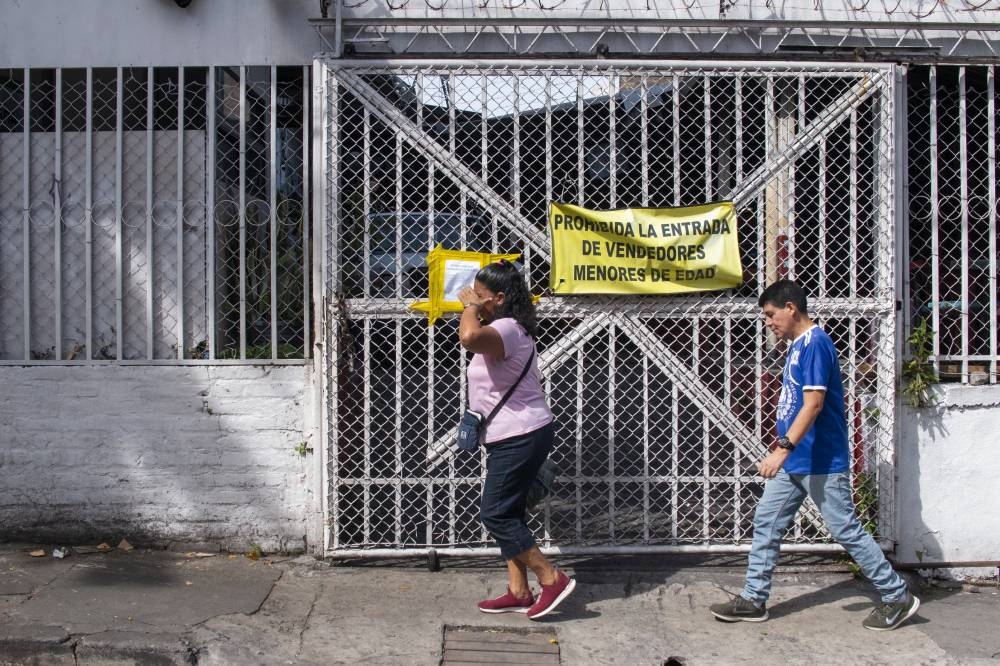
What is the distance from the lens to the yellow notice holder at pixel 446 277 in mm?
5105

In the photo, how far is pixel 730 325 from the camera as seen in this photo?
17.3ft

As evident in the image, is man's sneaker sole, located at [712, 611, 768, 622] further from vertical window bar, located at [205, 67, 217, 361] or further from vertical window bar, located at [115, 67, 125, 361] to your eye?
vertical window bar, located at [115, 67, 125, 361]

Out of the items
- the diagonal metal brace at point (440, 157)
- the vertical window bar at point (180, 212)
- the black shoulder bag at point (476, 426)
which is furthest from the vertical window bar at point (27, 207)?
the black shoulder bag at point (476, 426)

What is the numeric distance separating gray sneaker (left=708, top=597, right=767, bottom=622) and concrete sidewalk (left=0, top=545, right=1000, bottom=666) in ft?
0.15

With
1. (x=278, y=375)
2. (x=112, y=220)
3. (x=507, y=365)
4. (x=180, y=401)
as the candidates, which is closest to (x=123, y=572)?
(x=180, y=401)

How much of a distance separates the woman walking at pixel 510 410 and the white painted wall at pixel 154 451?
1.34m

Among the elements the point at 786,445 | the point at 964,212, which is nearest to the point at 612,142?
the point at 786,445

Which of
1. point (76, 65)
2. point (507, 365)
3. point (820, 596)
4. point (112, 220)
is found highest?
point (76, 65)

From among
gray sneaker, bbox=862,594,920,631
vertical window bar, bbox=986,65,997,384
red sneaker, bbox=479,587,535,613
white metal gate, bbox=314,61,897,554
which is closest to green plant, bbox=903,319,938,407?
white metal gate, bbox=314,61,897,554

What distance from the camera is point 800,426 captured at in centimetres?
433

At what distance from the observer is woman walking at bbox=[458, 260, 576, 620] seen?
14.6 ft

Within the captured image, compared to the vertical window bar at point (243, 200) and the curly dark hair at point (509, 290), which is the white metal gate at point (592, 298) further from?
the curly dark hair at point (509, 290)

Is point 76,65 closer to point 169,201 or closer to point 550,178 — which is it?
point 169,201

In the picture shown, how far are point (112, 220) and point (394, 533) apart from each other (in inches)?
95.8
